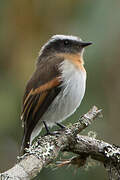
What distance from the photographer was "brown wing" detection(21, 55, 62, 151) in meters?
5.04

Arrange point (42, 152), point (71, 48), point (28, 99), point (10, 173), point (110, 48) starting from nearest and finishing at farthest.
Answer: point (10, 173) → point (42, 152) → point (28, 99) → point (71, 48) → point (110, 48)

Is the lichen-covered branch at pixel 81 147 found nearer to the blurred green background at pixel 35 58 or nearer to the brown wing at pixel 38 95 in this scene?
the brown wing at pixel 38 95

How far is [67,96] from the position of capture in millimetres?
5230

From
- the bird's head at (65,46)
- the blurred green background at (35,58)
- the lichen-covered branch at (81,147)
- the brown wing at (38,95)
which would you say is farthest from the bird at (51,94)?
the blurred green background at (35,58)

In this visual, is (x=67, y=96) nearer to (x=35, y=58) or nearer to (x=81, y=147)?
(x=81, y=147)

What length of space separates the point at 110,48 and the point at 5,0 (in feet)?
5.35

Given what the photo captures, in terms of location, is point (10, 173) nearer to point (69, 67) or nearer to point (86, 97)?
point (69, 67)

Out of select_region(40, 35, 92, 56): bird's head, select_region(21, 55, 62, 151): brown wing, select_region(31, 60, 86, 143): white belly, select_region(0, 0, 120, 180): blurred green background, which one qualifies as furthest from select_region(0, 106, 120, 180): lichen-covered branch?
select_region(0, 0, 120, 180): blurred green background

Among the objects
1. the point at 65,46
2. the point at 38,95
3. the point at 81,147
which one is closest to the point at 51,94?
the point at 38,95

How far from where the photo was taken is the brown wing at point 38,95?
5039mm

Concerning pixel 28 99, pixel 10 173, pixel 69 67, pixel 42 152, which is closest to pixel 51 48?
pixel 69 67

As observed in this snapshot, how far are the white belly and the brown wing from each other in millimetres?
69

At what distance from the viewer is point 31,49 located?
675 centimetres

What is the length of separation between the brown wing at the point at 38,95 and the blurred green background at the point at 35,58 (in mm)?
1141
